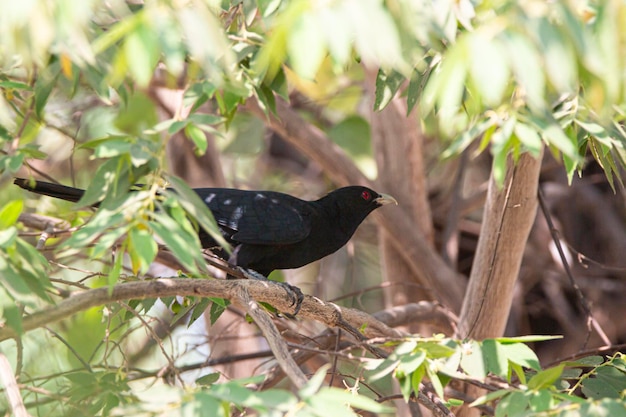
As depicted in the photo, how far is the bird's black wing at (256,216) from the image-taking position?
12.7ft

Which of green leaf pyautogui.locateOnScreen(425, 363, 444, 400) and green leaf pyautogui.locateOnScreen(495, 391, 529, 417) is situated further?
green leaf pyautogui.locateOnScreen(425, 363, 444, 400)

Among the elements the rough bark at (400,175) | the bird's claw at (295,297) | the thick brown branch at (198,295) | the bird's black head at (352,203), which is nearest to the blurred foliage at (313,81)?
the thick brown branch at (198,295)

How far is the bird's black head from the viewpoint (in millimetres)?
4539

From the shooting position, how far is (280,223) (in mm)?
4023

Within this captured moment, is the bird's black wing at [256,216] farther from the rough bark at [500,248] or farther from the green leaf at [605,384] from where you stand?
the green leaf at [605,384]

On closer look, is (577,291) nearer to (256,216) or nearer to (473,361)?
(256,216)

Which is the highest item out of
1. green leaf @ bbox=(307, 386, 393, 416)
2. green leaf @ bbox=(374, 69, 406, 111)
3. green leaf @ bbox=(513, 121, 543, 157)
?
green leaf @ bbox=(513, 121, 543, 157)

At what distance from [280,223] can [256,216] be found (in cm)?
14

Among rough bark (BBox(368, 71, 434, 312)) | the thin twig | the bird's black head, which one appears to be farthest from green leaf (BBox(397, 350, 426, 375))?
rough bark (BBox(368, 71, 434, 312))

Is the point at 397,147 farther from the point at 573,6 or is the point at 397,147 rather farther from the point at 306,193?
the point at 573,6

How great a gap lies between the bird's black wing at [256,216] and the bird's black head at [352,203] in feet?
1.25

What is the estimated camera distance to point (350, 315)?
136 inches

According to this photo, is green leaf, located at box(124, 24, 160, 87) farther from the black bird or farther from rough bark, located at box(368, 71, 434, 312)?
rough bark, located at box(368, 71, 434, 312)

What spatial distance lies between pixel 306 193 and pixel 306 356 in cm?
332
